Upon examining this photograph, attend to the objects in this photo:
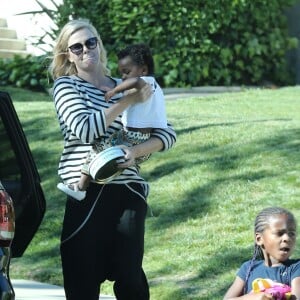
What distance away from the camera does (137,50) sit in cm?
536

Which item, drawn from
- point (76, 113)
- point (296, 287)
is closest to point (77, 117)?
point (76, 113)

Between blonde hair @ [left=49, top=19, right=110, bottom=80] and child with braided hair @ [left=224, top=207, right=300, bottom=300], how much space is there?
114cm

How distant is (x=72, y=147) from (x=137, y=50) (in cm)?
57

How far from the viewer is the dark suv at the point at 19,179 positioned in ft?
17.4

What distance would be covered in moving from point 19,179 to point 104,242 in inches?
20.7

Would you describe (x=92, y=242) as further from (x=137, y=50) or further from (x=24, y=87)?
(x=24, y=87)

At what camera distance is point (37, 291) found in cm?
759

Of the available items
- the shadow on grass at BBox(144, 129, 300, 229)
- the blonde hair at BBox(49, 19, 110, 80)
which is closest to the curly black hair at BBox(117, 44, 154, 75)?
the blonde hair at BBox(49, 19, 110, 80)

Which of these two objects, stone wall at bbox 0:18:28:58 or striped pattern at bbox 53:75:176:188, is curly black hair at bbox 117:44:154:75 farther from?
A: stone wall at bbox 0:18:28:58

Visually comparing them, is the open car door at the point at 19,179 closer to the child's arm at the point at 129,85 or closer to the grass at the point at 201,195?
the child's arm at the point at 129,85

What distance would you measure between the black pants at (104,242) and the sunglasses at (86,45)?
65 centimetres

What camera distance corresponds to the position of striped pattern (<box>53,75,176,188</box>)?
5168 millimetres

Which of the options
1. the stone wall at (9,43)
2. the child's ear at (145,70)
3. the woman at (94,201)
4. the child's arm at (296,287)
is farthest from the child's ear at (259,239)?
the stone wall at (9,43)

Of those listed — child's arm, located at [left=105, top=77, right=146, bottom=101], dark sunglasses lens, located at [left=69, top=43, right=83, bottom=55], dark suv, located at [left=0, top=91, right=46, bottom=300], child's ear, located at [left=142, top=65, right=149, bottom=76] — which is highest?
dark sunglasses lens, located at [left=69, top=43, right=83, bottom=55]
